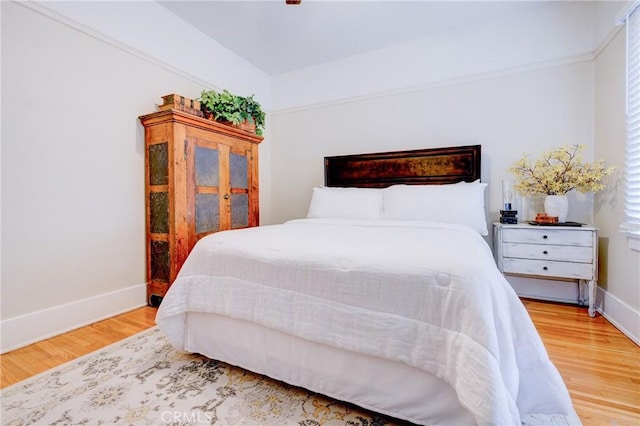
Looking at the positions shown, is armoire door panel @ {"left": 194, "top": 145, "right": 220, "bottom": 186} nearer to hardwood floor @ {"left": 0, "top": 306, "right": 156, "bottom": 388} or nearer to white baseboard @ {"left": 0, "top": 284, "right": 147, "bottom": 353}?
white baseboard @ {"left": 0, "top": 284, "right": 147, "bottom": 353}

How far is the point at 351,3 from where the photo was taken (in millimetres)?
2645

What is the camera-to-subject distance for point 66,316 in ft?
6.63

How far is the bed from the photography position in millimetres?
926

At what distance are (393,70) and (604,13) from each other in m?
1.75

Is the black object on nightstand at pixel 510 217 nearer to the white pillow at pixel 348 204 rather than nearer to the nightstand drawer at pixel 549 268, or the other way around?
the nightstand drawer at pixel 549 268

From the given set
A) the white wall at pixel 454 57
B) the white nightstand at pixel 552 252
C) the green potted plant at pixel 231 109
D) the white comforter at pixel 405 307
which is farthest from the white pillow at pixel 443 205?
the green potted plant at pixel 231 109

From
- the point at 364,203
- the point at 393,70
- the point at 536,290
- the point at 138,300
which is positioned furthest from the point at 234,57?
the point at 536,290

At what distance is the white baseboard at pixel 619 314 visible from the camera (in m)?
1.81

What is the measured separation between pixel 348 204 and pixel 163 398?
80.0 inches

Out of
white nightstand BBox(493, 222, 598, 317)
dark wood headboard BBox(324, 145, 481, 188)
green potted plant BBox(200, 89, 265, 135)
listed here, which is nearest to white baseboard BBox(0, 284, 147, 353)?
green potted plant BBox(200, 89, 265, 135)

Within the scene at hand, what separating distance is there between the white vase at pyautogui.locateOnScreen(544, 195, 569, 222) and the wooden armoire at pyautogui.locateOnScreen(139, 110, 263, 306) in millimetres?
2890

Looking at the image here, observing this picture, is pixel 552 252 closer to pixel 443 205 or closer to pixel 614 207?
pixel 614 207

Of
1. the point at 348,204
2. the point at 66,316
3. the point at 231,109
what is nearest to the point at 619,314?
the point at 348,204

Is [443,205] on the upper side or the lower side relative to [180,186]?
lower
